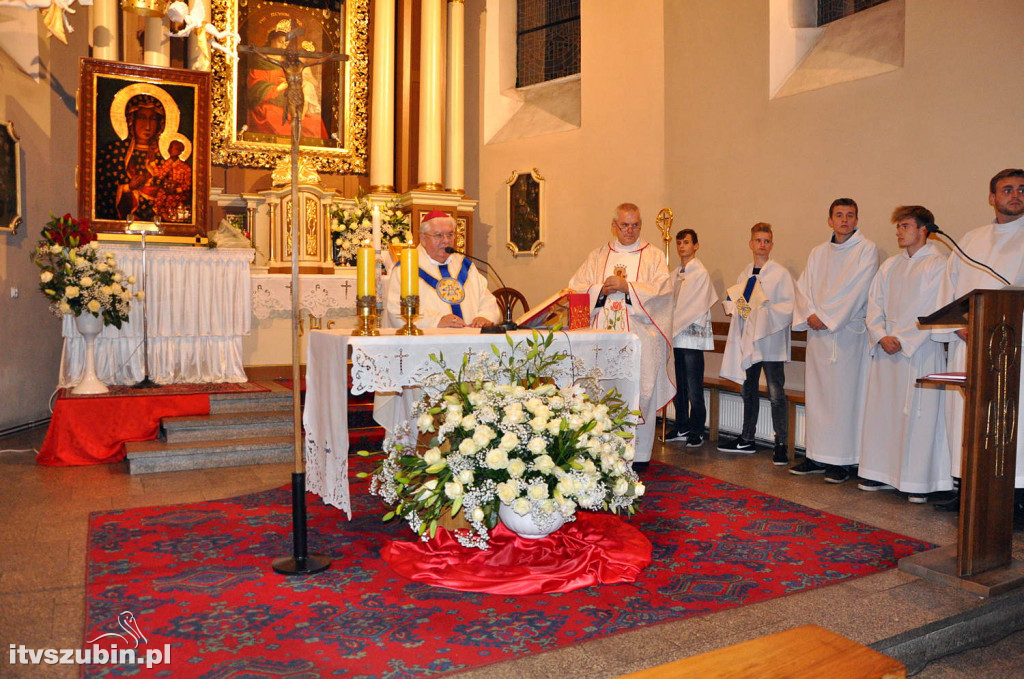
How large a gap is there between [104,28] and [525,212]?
4970mm

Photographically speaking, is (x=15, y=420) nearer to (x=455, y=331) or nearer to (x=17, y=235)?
(x=17, y=235)

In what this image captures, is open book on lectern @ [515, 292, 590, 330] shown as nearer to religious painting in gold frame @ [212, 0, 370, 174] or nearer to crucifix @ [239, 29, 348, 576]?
crucifix @ [239, 29, 348, 576]

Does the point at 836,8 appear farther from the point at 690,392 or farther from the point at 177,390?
the point at 177,390

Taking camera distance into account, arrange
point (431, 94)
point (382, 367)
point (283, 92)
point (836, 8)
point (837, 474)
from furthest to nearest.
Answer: point (431, 94)
point (283, 92)
point (836, 8)
point (837, 474)
point (382, 367)

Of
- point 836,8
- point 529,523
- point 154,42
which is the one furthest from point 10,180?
point 836,8

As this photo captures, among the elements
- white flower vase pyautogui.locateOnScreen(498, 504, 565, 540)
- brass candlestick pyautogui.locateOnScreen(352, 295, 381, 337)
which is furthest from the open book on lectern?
white flower vase pyautogui.locateOnScreen(498, 504, 565, 540)

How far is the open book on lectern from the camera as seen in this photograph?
495cm

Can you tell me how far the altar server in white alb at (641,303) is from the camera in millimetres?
5840

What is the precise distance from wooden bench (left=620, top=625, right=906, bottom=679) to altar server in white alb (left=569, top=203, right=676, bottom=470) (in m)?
3.86

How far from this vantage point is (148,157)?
8023mm

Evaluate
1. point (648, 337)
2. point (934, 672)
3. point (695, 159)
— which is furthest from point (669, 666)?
point (695, 159)

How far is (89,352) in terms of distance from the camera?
6777 mm

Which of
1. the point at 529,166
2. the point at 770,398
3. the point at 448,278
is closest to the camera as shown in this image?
the point at 448,278

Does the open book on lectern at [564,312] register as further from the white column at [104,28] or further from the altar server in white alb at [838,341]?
the white column at [104,28]
